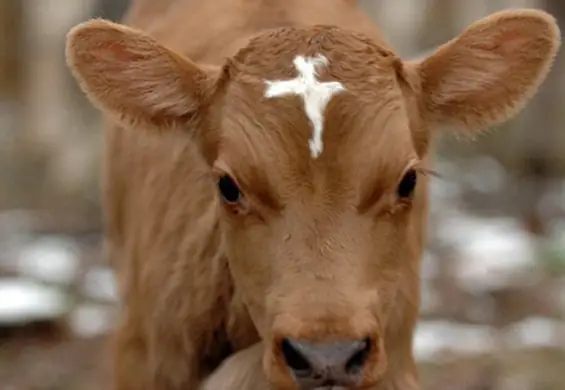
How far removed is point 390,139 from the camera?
3.49 meters

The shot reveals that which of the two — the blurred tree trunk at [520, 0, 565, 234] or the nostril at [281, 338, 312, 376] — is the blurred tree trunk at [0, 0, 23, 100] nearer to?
the blurred tree trunk at [520, 0, 565, 234]

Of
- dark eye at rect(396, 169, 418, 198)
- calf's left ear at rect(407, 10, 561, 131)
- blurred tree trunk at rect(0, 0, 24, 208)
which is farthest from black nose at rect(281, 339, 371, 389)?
blurred tree trunk at rect(0, 0, 24, 208)

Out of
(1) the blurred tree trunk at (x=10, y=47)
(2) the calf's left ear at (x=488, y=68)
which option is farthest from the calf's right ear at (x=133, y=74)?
(1) the blurred tree trunk at (x=10, y=47)

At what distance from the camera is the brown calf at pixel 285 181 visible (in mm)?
3375

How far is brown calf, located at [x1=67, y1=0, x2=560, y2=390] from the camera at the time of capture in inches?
133

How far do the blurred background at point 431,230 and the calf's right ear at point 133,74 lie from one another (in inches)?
98.8

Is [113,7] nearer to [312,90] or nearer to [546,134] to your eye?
[546,134]

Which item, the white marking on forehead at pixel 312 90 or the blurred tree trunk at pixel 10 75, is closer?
the white marking on forehead at pixel 312 90

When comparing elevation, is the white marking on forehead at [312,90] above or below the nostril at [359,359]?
above

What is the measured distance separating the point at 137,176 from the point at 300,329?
170 cm

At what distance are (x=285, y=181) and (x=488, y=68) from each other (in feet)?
2.47

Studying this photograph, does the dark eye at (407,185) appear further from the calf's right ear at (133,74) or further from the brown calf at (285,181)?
the calf's right ear at (133,74)

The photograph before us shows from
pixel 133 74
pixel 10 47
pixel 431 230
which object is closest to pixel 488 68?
pixel 133 74

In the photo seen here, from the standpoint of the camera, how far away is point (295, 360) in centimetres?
328
